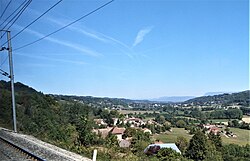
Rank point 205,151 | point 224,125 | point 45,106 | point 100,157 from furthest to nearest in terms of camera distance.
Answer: point 224,125
point 205,151
point 45,106
point 100,157

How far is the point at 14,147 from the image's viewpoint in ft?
35.6

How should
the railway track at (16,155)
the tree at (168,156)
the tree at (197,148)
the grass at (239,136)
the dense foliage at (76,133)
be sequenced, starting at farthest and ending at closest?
the grass at (239,136)
the tree at (197,148)
the tree at (168,156)
the dense foliage at (76,133)
the railway track at (16,155)

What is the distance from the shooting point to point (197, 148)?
4359 centimetres

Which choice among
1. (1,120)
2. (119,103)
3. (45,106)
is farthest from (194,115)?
(1,120)

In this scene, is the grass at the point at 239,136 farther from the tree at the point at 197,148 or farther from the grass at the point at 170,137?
the tree at the point at 197,148

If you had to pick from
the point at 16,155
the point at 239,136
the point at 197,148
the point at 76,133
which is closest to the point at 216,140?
the point at 197,148

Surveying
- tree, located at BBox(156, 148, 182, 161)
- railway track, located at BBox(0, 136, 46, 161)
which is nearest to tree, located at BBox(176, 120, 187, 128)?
tree, located at BBox(156, 148, 182, 161)

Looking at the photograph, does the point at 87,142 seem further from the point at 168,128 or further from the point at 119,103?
the point at 119,103

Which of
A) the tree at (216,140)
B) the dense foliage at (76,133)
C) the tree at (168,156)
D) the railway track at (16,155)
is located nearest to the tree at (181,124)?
the dense foliage at (76,133)

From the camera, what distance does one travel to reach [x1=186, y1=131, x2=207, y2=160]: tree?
4034cm

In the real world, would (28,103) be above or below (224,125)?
above

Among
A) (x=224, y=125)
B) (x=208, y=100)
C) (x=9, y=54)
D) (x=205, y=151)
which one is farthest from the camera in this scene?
(x=208, y=100)

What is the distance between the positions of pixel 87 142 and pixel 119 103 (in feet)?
442

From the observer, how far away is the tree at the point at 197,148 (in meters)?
40.3
